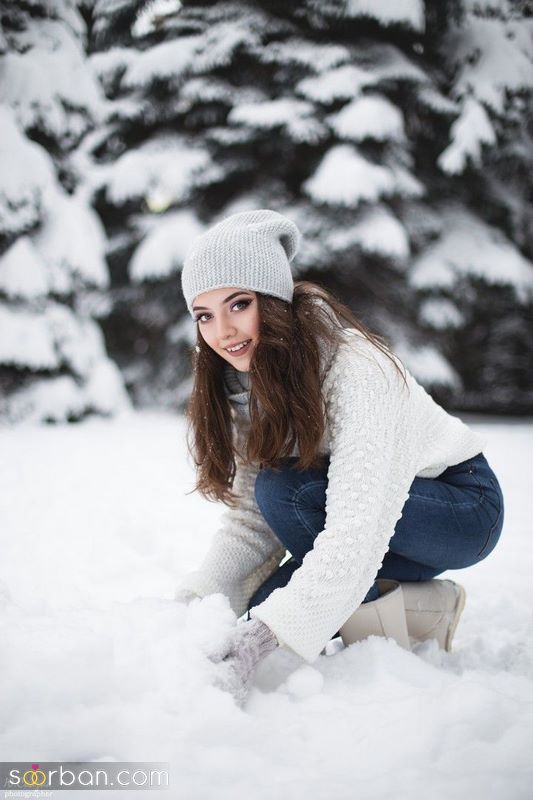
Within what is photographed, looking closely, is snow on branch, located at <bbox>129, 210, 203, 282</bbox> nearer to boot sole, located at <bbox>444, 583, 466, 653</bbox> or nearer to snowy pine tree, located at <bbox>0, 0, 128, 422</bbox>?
snowy pine tree, located at <bbox>0, 0, 128, 422</bbox>

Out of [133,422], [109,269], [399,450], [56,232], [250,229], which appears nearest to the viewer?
[399,450]

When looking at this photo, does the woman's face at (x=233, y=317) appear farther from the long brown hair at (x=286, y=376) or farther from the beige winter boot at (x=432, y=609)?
the beige winter boot at (x=432, y=609)

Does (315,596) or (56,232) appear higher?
(315,596)

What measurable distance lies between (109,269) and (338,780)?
6698mm

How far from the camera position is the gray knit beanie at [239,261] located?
153 centimetres

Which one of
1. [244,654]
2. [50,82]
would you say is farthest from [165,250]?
[244,654]

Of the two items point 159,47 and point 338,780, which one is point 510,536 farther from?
point 159,47

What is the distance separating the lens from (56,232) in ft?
17.6

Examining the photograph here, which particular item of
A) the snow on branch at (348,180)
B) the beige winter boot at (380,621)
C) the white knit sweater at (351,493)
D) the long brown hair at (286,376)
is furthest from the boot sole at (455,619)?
the snow on branch at (348,180)

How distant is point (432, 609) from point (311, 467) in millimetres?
543

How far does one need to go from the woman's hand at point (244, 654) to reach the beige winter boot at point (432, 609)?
57 centimetres

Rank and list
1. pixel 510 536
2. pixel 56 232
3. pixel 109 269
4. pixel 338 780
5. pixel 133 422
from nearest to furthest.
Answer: pixel 338 780
pixel 510 536
pixel 56 232
pixel 133 422
pixel 109 269

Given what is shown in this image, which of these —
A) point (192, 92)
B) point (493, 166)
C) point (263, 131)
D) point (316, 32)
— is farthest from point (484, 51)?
point (192, 92)

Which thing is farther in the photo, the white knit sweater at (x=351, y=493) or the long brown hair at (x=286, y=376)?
the long brown hair at (x=286, y=376)
